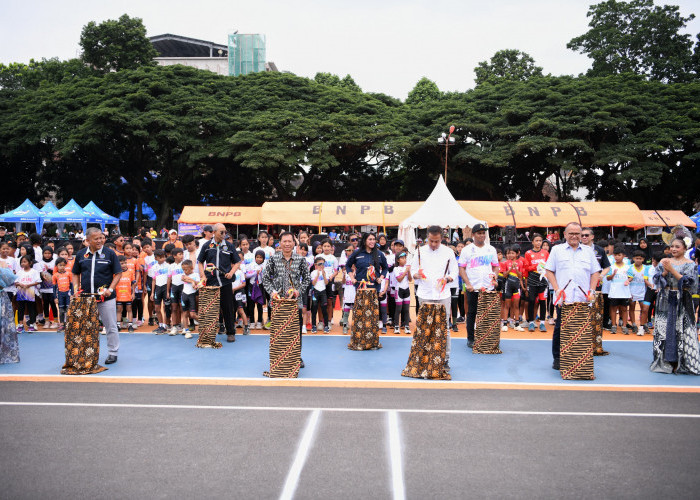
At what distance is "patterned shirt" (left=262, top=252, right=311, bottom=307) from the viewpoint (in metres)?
7.52

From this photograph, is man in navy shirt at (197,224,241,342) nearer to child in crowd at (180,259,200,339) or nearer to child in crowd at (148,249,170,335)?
child in crowd at (180,259,200,339)

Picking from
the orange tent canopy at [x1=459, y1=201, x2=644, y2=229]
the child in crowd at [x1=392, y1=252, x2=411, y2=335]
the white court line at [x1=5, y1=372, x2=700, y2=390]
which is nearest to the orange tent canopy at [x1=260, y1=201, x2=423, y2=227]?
the orange tent canopy at [x1=459, y1=201, x2=644, y2=229]

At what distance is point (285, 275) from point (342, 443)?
3152mm

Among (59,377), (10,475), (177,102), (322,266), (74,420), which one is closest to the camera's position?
(10,475)

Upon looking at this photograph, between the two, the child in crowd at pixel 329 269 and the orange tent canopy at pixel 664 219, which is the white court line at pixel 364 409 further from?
the orange tent canopy at pixel 664 219

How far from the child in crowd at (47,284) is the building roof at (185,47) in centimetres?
5770

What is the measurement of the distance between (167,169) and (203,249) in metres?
28.5

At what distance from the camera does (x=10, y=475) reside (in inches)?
163

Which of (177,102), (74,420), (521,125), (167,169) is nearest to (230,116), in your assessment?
(177,102)

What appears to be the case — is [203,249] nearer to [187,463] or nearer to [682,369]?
[187,463]

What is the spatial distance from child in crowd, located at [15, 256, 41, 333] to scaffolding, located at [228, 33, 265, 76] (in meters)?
53.0

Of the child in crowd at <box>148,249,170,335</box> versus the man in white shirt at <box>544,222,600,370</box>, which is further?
the child in crowd at <box>148,249,170,335</box>

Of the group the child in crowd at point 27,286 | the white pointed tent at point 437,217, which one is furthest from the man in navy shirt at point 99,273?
the white pointed tent at point 437,217

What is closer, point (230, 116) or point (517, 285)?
point (517, 285)
